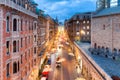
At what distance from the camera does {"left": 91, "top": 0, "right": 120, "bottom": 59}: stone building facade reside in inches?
1462

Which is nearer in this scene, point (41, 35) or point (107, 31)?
point (107, 31)

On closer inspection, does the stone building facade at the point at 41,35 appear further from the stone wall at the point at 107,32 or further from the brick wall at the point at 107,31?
the stone wall at the point at 107,32

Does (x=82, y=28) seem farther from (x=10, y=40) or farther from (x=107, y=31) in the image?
(x=10, y=40)

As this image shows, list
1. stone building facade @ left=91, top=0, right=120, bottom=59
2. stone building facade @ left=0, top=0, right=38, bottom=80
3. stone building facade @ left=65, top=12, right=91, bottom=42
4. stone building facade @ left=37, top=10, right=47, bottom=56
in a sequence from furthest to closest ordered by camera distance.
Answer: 1. stone building facade @ left=65, top=12, right=91, bottom=42
2. stone building facade @ left=37, top=10, right=47, bottom=56
3. stone building facade @ left=91, top=0, right=120, bottom=59
4. stone building facade @ left=0, top=0, right=38, bottom=80

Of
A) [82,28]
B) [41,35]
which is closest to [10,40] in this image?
[41,35]

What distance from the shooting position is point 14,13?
24.4 metres

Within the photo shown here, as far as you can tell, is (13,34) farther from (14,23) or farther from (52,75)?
(52,75)

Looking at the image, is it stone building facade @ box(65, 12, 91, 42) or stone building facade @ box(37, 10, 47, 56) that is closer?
stone building facade @ box(37, 10, 47, 56)

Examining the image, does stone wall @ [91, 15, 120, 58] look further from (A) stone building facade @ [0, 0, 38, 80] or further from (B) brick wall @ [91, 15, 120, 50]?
(A) stone building facade @ [0, 0, 38, 80]

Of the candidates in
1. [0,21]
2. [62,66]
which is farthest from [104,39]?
[0,21]

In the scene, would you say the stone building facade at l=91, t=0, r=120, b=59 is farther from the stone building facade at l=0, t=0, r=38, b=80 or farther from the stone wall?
the stone building facade at l=0, t=0, r=38, b=80

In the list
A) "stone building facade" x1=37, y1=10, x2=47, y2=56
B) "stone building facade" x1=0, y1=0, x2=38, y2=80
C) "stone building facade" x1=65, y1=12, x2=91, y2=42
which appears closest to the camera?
"stone building facade" x1=0, y1=0, x2=38, y2=80

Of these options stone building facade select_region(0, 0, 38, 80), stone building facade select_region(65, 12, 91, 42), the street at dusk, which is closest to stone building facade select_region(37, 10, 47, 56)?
the street at dusk

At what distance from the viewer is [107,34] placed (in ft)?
134
